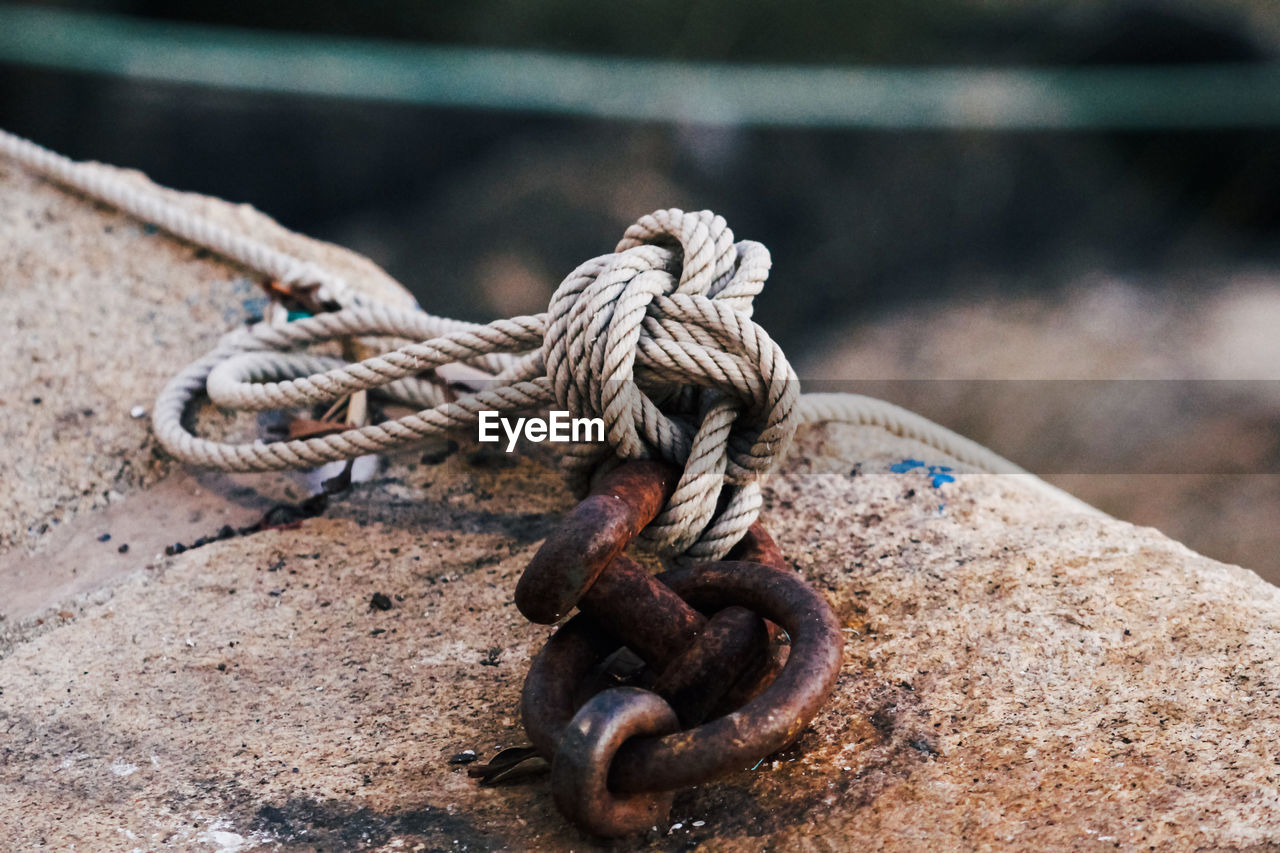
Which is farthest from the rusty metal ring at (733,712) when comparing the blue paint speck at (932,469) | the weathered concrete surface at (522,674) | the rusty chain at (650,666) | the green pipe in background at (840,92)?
the green pipe in background at (840,92)

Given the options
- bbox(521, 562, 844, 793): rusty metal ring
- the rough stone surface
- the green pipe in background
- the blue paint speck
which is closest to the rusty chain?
bbox(521, 562, 844, 793): rusty metal ring

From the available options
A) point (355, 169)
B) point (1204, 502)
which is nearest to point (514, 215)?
point (355, 169)

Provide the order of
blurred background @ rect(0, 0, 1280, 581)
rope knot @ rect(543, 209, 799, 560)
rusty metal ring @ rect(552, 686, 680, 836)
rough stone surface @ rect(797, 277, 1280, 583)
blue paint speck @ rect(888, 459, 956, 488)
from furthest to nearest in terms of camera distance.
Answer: blurred background @ rect(0, 0, 1280, 581) → rough stone surface @ rect(797, 277, 1280, 583) → blue paint speck @ rect(888, 459, 956, 488) → rope knot @ rect(543, 209, 799, 560) → rusty metal ring @ rect(552, 686, 680, 836)

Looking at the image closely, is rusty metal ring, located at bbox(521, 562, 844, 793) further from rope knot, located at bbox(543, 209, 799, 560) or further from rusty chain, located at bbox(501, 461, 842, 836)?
rope knot, located at bbox(543, 209, 799, 560)

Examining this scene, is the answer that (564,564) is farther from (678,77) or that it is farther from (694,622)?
(678,77)

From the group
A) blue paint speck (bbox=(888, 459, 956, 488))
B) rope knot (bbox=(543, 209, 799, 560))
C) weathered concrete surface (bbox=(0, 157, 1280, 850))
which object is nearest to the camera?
weathered concrete surface (bbox=(0, 157, 1280, 850))

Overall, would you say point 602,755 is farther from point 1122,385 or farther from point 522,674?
point 1122,385

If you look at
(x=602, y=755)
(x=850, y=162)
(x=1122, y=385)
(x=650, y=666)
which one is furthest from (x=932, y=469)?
(x=850, y=162)
